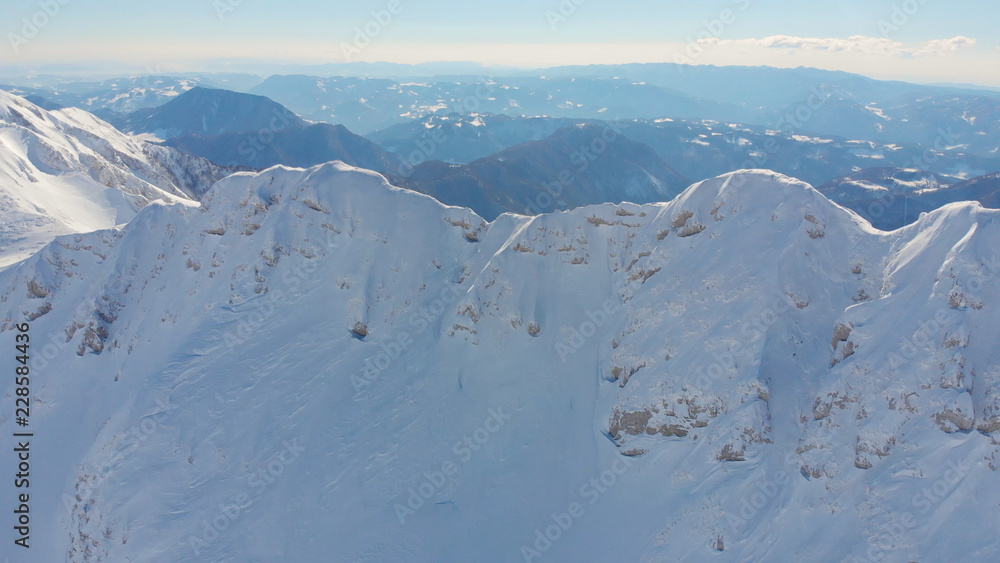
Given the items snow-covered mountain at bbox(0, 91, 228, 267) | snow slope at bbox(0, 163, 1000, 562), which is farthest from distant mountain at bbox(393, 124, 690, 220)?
snow slope at bbox(0, 163, 1000, 562)

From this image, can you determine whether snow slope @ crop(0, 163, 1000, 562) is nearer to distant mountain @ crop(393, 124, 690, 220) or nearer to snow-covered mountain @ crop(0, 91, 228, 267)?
snow-covered mountain @ crop(0, 91, 228, 267)

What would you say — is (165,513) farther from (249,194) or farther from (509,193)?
(509,193)

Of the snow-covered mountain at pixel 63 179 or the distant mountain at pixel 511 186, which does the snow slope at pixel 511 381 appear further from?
the distant mountain at pixel 511 186

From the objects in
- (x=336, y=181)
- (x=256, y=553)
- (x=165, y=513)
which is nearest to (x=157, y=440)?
(x=165, y=513)

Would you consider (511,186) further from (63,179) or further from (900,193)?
(63,179)

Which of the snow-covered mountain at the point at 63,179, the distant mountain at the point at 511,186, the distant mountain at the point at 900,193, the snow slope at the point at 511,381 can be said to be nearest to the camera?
the snow slope at the point at 511,381

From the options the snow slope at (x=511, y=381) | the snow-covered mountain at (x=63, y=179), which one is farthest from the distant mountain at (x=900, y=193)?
the snow-covered mountain at (x=63, y=179)
